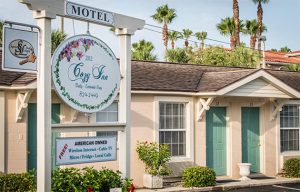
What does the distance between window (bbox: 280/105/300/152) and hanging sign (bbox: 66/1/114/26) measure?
1258 cm

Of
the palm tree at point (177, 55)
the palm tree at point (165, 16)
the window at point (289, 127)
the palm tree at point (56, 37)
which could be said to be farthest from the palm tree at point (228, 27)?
the window at point (289, 127)

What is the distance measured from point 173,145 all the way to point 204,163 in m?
1.33

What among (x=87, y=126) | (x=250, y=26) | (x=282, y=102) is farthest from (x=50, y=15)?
(x=250, y=26)

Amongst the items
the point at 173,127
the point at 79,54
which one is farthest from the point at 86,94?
the point at 173,127

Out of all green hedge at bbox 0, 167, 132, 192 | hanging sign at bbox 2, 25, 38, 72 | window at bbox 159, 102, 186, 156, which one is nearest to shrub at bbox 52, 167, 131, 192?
green hedge at bbox 0, 167, 132, 192

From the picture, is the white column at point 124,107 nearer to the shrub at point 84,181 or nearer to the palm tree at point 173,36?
the shrub at point 84,181

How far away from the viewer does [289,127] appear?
19938mm

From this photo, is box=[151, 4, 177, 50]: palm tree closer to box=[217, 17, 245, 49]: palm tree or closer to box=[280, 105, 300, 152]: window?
box=[217, 17, 245, 49]: palm tree

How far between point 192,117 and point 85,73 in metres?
9.29

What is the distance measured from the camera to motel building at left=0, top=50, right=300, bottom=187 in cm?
1380

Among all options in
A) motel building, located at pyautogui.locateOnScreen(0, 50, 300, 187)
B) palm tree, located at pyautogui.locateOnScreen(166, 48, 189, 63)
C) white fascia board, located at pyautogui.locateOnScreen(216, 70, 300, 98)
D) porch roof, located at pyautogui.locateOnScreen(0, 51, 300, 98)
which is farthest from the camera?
palm tree, located at pyautogui.locateOnScreen(166, 48, 189, 63)

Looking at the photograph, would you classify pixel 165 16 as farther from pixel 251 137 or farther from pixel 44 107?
pixel 44 107

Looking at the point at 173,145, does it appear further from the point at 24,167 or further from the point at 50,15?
the point at 50,15

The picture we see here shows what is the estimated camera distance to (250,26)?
177 ft
